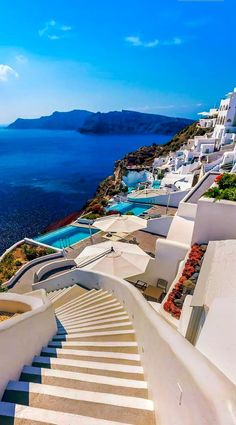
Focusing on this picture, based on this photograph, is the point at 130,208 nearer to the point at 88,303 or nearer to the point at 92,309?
the point at 88,303

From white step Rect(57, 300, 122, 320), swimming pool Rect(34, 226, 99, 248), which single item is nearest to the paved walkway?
swimming pool Rect(34, 226, 99, 248)

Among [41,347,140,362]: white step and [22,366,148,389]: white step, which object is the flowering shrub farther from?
[22,366,148,389]: white step

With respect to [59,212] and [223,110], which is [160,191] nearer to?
[59,212]

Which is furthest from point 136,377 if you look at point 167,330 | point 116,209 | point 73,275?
point 116,209

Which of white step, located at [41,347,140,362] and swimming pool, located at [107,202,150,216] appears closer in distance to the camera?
white step, located at [41,347,140,362]

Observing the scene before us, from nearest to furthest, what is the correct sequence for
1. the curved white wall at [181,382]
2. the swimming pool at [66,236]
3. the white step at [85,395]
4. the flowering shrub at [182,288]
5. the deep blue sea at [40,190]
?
the curved white wall at [181,382]
the white step at [85,395]
the flowering shrub at [182,288]
the swimming pool at [66,236]
the deep blue sea at [40,190]

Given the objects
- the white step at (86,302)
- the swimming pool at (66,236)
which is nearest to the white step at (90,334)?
the white step at (86,302)

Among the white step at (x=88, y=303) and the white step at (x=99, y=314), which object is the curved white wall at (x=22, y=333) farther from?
the white step at (x=88, y=303)
